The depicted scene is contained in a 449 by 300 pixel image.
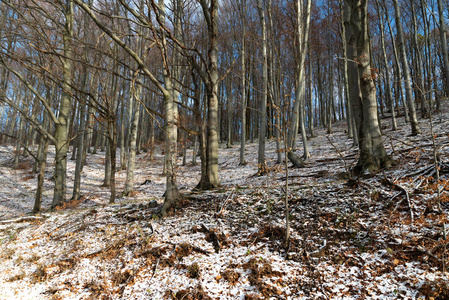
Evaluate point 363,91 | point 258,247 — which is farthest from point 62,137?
point 363,91

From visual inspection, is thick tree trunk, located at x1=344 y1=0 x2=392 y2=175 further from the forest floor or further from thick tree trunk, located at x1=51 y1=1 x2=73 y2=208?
thick tree trunk, located at x1=51 y1=1 x2=73 y2=208

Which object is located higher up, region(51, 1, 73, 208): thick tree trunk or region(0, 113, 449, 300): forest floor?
region(51, 1, 73, 208): thick tree trunk

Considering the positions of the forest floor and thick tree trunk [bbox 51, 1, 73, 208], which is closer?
the forest floor

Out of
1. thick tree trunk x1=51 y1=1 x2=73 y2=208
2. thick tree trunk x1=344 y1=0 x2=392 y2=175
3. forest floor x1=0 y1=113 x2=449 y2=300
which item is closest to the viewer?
forest floor x1=0 y1=113 x2=449 y2=300

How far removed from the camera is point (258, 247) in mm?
3387

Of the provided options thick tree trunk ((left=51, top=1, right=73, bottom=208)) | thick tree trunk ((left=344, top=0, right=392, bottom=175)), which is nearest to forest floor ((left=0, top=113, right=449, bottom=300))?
thick tree trunk ((left=344, top=0, right=392, bottom=175))

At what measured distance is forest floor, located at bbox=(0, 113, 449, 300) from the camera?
262cm

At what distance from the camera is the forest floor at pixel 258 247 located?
2.62 metres

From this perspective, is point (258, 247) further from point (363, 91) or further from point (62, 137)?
point (62, 137)

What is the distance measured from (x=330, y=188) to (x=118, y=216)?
16.3 feet

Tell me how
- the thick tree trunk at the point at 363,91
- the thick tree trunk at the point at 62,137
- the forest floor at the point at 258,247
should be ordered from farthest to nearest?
the thick tree trunk at the point at 62,137 → the thick tree trunk at the point at 363,91 → the forest floor at the point at 258,247

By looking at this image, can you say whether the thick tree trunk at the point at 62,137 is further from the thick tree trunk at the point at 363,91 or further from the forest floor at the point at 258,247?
the thick tree trunk at the point at 363,91

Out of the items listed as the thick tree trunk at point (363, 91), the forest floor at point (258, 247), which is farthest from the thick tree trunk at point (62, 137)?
the thick tree trunk at point (363, 91)

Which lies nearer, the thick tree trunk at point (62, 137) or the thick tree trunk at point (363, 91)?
the thick tree trunk at point (363, 91)
